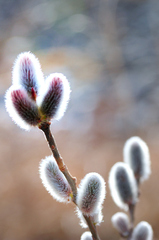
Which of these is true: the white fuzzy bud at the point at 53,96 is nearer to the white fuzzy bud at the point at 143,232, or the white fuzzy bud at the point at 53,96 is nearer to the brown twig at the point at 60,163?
the brown twig at the point at 60,163

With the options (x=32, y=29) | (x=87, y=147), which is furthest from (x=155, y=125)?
(x=32, y=29)

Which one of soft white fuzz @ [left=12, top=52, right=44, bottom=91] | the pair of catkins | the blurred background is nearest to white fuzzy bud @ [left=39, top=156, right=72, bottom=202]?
the pair of catkins

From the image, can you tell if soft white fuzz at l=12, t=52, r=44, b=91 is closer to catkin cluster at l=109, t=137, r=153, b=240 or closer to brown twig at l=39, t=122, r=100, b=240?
brown twig at l=39, t=122, r=100, b=240

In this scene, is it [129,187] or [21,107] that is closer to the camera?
[21,107]

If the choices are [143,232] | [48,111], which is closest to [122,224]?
[143,232]

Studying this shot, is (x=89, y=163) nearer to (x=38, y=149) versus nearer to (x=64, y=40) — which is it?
(x=38, y=149)

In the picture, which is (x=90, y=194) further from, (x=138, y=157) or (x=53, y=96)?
(x=138, y=157)

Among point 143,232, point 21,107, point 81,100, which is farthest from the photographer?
point 81,100
